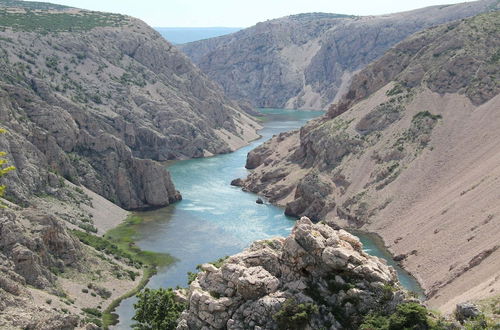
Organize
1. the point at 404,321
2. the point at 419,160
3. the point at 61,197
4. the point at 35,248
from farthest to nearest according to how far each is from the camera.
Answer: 1. the point at 419,160
2. the point at 61,197
3. the point at 35,248
4. the point at 404,321

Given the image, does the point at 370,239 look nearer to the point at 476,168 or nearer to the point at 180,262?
the point at 476,168

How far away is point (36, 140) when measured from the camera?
136m

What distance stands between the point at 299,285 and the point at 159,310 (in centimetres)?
1647

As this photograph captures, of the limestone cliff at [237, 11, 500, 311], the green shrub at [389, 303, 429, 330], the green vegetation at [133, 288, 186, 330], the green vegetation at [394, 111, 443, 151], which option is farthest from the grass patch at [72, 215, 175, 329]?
the green vegetation at [394, 111, 443, 151]

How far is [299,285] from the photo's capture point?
176 ft

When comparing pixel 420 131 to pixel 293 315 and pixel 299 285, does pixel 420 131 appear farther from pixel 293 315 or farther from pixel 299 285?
pixel 293 315

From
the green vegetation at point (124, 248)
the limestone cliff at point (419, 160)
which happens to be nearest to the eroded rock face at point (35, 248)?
the green vegetation at point (124, 248)

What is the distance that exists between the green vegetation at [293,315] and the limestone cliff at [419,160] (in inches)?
1529

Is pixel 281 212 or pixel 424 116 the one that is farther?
pixel 424 116

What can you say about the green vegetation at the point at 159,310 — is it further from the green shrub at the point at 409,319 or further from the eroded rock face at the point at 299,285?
the green shrub at the point at 409,319

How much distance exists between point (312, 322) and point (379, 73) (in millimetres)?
129715

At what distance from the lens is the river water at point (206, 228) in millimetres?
105250

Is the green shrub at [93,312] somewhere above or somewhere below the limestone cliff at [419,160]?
below

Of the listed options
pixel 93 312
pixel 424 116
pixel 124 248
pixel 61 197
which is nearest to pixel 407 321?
pixel 93 312
